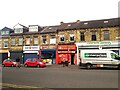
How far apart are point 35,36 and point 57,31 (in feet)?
17.0

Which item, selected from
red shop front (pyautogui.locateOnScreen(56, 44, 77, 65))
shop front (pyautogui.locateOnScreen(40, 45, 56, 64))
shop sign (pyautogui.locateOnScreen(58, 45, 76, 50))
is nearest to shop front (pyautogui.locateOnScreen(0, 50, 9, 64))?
shop front (pyautogui.locateOnScreen(40, 45, 56, 64))

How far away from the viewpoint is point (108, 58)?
1115 inches

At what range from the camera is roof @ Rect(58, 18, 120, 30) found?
3826 centimetres

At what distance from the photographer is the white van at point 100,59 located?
28.0 meters

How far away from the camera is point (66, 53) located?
4109 centimetres

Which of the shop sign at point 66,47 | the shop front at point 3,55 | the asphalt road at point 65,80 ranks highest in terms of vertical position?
the shop sign at point 66,47

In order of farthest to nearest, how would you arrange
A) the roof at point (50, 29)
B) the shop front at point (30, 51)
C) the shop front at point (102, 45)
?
the shop front at point (30, 51), the roof at point (50, 29), the shop front at point (102, 45)

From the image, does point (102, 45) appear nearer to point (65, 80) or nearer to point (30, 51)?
point (30, 51)

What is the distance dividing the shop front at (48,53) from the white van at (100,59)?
13.2m

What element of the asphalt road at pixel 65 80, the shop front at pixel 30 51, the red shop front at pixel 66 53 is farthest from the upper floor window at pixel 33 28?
the asphalt road at pixel 65 80

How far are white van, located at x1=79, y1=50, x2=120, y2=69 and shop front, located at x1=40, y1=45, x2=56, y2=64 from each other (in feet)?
43.3

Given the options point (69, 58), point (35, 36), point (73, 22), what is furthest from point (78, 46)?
point (35, 36)

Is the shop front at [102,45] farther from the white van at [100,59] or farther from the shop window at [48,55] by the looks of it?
the white van at [100,59]

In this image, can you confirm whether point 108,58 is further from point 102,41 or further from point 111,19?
point 111,19
